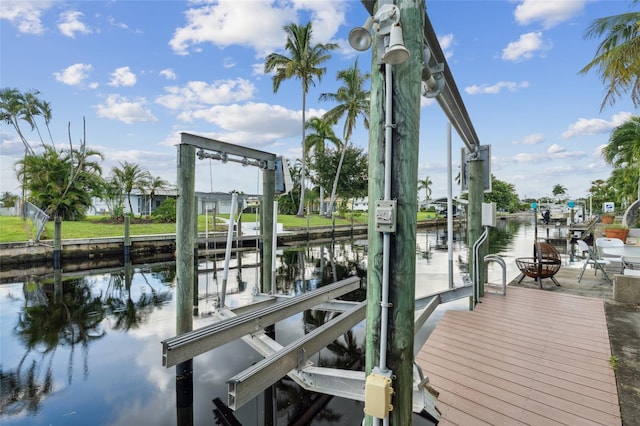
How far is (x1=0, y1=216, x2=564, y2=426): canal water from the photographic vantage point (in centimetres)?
361

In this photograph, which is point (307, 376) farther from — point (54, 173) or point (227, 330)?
point (54, 173)

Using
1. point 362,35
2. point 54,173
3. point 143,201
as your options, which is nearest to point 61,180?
point 54,173

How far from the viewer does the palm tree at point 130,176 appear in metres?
27.3

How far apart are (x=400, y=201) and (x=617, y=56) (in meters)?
11.4

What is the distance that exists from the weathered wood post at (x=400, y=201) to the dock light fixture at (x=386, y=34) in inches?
2.8

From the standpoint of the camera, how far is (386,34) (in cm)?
164

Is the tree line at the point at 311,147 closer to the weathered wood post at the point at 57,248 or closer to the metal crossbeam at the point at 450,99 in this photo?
the weathered wood post at the point at 57,248

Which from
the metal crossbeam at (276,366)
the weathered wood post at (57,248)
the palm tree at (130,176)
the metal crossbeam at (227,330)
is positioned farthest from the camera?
the palm tree at (130,176)

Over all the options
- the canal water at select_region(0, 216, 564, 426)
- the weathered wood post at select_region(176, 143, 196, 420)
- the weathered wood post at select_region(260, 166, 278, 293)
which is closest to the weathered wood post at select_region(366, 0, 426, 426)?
the canal water at select_region(0, 216, 564, 426)

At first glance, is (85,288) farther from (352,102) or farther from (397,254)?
(352,102)

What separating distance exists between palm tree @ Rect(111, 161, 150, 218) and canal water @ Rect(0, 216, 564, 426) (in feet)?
64.9

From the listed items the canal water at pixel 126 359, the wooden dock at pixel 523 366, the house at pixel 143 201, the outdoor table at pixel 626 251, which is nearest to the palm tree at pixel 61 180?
the house at pixel 143 201

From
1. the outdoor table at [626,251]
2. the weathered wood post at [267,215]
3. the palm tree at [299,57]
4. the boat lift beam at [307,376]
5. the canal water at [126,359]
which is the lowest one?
the canal water at [126,359]

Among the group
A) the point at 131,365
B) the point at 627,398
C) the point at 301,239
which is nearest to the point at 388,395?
the point at 627,398
